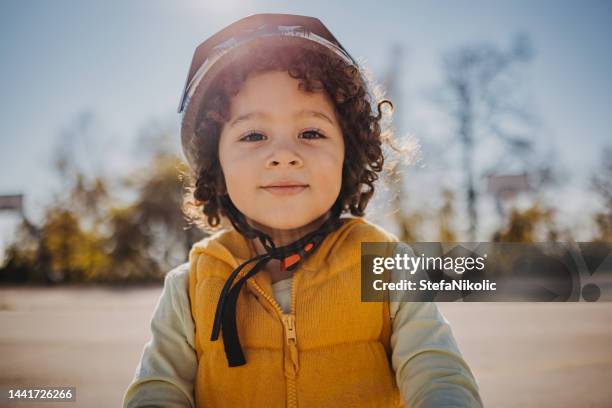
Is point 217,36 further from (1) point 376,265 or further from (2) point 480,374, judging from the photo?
(2) point 480,374

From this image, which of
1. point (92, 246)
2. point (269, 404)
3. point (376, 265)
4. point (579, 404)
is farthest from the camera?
point (92, 246)

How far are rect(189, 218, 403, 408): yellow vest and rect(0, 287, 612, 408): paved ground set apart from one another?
78cm

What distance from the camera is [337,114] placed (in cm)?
144

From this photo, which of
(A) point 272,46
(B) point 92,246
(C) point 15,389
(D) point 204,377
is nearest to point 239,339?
(D) point 204,377

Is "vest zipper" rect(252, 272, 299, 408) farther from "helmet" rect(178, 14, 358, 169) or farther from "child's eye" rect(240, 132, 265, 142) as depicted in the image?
"helmet" rect(178, 14, 358, 169)

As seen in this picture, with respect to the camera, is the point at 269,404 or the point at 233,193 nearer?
the point at 269,404

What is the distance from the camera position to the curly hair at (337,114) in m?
1.35

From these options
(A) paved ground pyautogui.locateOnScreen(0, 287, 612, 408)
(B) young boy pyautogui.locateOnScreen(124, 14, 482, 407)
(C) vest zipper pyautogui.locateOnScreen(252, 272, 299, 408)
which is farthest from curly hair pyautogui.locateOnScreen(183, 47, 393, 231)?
(A) paved ground pyautogui.locateOnScreen(0, 287, 612, 408)

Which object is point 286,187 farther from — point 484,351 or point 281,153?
point 484,351

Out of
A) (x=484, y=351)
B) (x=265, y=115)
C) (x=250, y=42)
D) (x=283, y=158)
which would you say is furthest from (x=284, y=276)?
(x=484, y=351)

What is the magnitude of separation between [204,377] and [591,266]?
174cm

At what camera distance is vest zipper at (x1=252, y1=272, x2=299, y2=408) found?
111 cm

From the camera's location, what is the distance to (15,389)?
1788mm

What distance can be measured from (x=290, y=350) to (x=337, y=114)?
2.33 feet
